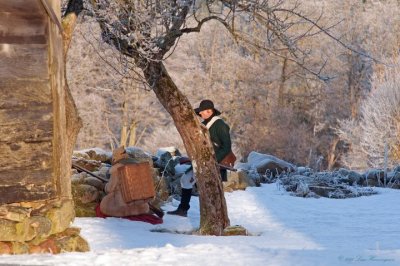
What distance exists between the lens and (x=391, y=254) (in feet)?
18.9

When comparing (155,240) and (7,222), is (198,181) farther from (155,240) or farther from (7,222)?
(7,222)

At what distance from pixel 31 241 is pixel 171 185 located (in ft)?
24.7

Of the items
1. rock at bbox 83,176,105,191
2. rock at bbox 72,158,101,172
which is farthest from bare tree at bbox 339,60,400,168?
rock at bbox 83,176,105,191

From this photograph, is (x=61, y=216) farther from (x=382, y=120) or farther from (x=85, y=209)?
(x=382, y=120)

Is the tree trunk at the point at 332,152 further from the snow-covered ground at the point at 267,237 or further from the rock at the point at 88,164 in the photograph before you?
the rock at the point at 88,164

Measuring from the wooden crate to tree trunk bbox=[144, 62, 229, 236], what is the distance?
0.90 metres

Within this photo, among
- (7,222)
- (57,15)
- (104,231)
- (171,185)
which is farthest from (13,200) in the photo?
(171,185)

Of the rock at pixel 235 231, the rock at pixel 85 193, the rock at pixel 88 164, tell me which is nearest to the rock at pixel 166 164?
the rock at pixel 88 164

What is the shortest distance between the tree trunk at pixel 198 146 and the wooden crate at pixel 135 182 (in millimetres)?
897

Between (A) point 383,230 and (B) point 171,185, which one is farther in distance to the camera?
(B) point 171,185

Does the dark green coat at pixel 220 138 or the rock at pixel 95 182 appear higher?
the dark green coat at pixel 220 138

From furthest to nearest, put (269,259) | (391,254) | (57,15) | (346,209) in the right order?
(346,209) < (57,15) < (391,254) < (269,259)

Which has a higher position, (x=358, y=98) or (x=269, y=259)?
(x=358, y=98)

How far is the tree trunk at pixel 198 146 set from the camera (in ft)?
30.6
